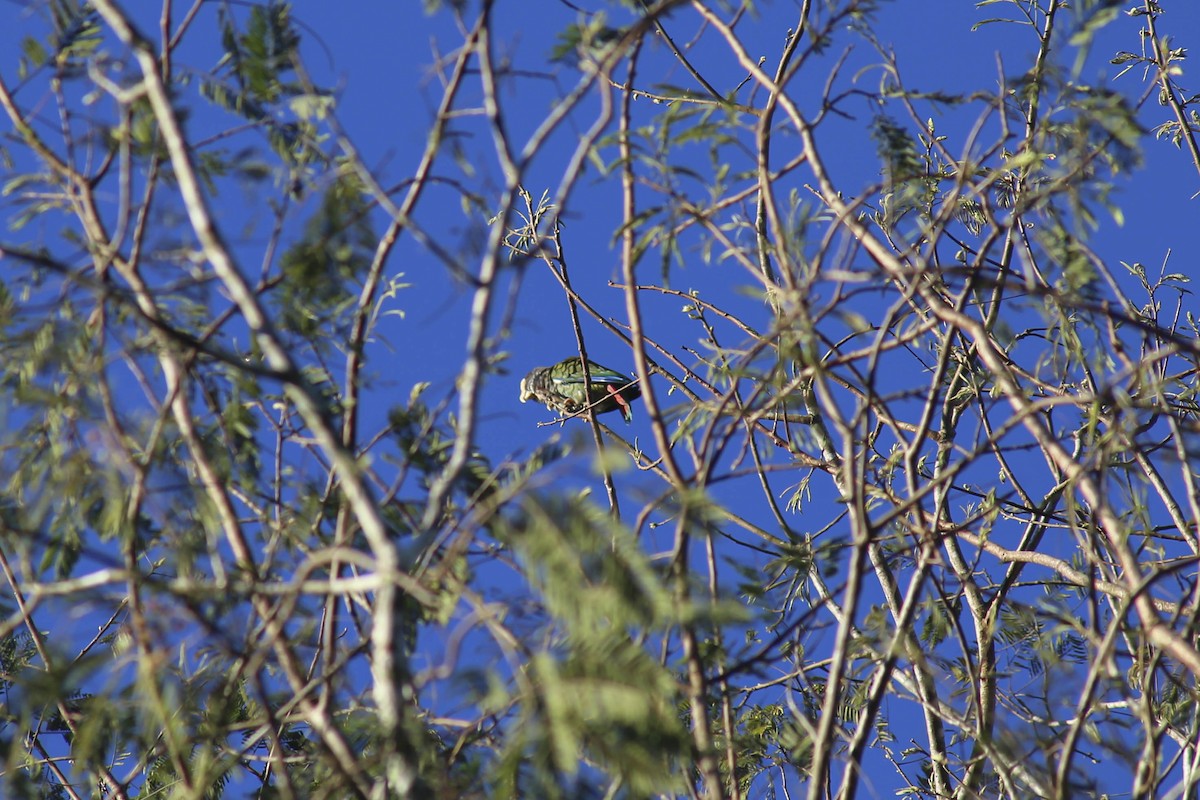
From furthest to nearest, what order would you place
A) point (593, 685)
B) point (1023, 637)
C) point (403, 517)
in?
point (1023, 637) → point (403, 517) → point (593, 685)

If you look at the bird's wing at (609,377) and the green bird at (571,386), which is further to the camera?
the bird's wing at (609,377)

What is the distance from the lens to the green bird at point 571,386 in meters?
6.71

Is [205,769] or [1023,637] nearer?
[205,769]

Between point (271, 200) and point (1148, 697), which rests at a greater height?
point (271, 200)

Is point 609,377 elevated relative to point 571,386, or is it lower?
lower

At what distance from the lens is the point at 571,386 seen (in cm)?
816

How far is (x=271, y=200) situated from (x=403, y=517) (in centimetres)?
69

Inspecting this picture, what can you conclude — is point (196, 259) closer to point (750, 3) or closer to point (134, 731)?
point (134, 731)

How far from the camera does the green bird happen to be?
6707mm

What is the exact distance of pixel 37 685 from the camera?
1.77 metres

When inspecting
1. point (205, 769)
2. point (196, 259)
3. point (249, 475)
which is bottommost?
point (205, 769)

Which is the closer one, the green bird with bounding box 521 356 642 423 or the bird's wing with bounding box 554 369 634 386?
the green bird with bounding box 521 356 642 423

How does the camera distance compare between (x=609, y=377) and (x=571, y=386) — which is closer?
(x=609, y=377)

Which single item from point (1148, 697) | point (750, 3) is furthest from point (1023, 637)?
point (750, 3)
